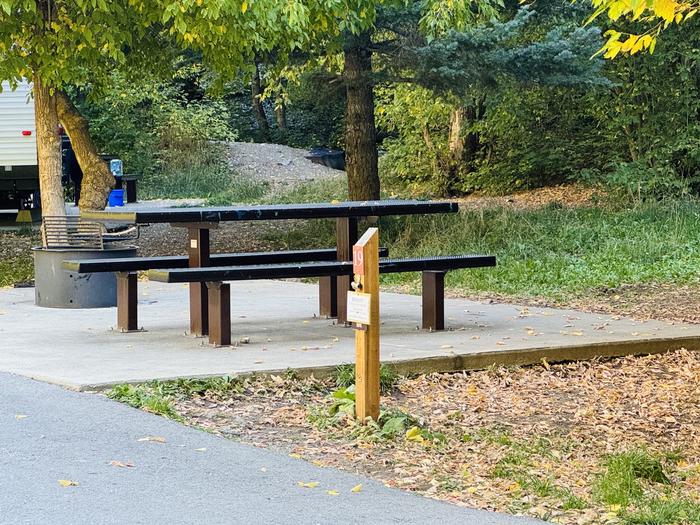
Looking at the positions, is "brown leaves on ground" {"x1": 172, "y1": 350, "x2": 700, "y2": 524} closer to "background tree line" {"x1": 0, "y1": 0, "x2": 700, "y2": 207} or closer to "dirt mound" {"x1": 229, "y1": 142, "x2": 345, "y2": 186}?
"background tree line" {"x1": 0, "y1": 0, "x2": 700, "y2": 207}

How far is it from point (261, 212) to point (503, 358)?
2.22m

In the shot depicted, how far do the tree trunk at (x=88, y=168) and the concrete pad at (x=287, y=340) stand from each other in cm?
295

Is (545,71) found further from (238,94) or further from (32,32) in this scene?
(238,94)

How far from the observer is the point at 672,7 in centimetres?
627

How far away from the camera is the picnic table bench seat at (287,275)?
9047mm

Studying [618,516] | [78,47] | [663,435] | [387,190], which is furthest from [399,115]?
[618,516]

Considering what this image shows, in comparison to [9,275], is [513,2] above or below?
above

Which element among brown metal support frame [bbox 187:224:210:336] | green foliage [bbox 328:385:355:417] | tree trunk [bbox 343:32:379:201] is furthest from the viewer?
tree trunk [bbox 343:32:379:201]

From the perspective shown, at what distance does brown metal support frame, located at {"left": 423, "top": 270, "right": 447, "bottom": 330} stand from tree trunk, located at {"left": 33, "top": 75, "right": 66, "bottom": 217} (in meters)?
5.56

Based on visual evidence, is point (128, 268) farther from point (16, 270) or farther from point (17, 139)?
point (17, 139)

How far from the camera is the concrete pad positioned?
27.2 feet

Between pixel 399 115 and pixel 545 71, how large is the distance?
33.0ft

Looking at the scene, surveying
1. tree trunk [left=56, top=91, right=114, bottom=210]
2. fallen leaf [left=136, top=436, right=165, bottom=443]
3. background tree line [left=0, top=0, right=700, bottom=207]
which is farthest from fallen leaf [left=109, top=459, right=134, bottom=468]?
tree trunk [left=56, top=91, right=114, bottom=210]

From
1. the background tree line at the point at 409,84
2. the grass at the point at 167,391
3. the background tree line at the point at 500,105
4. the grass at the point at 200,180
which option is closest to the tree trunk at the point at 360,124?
the background tree line at the point at 409,84
